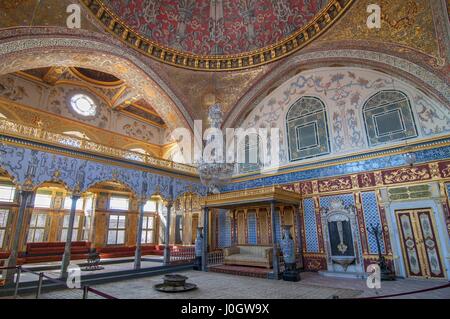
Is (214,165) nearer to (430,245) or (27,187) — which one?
(27,187)

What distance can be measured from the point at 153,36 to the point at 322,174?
27.6 ft

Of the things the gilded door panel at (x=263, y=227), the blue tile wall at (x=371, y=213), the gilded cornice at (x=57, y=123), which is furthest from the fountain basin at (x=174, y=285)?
the gilded cornice at (x=57, y=123)

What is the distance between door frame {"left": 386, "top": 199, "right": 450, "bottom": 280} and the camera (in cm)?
672

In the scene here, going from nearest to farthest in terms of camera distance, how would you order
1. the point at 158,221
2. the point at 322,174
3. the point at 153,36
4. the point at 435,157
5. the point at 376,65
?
the point at 435,157, the point at 376,65, the point at 322,174, the point at 153,36, the point at 158,221

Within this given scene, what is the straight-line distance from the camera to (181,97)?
11750 millimetres

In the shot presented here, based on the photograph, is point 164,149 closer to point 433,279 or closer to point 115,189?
point 115,189

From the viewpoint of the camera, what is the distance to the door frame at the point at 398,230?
672 centimetres

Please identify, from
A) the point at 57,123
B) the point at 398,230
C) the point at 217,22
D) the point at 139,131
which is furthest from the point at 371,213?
the point at 57,123

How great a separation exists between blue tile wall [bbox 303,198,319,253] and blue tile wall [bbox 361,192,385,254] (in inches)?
65.0

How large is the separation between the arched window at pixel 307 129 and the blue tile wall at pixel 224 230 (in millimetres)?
3999

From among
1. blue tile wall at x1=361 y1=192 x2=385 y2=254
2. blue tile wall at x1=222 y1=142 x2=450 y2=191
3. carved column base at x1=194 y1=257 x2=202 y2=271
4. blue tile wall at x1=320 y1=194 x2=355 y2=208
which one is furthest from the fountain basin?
blue tile wall at x1=222 y1=142 x2=450 y2=191

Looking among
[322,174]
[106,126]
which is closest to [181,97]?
[106,126]

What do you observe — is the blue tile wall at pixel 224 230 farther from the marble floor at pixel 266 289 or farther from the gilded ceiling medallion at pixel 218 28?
the gilded ceiling medallion at pixel 218 28

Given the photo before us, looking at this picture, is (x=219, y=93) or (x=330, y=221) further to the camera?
(x=219, y=93)
